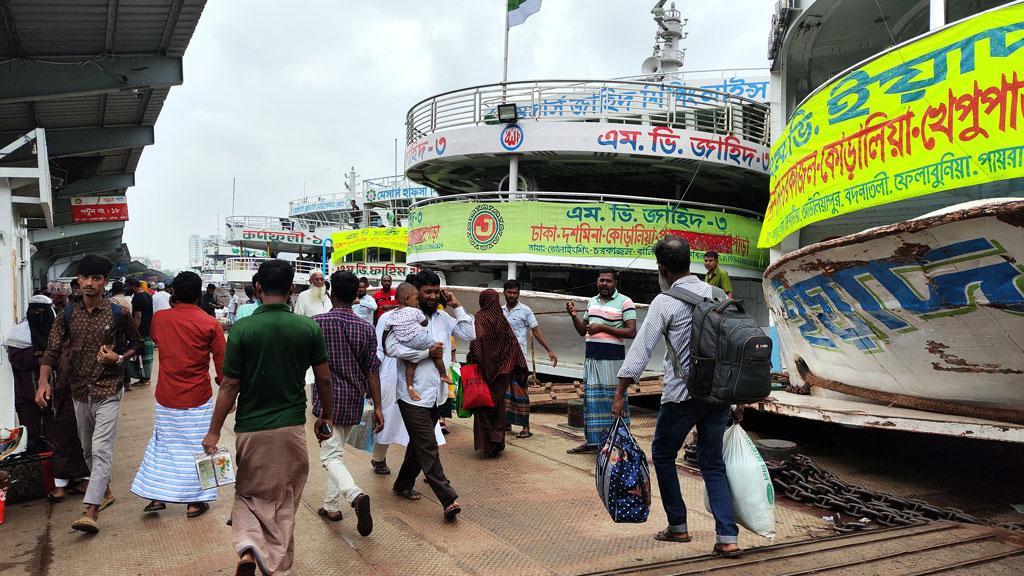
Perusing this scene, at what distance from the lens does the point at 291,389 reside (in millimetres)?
3260

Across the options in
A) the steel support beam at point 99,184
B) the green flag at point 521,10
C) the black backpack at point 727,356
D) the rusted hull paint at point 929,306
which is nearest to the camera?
the black backpack at point 727,356

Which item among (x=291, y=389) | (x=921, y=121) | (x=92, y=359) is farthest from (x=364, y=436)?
(x=921, y=121)

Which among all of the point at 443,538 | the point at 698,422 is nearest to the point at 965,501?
the point at 698,422

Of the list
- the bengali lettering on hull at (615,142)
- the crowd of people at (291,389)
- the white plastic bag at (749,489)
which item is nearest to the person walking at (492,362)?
the crowd of people at (291,389)

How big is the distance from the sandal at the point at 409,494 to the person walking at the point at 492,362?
132 centimetres

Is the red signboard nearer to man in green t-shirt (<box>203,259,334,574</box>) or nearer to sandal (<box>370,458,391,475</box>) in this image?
sandal (<box>370,458,391,475</box>)

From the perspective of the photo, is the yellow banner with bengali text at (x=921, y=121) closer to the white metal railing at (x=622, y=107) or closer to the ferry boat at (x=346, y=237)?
the white metal railing at (x=622, y=107)

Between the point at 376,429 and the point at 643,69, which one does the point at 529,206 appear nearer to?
the point at 643,69

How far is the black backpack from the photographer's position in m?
3.32

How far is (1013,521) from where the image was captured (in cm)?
444

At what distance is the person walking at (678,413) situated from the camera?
11.7ft

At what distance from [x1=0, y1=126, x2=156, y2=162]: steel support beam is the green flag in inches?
299

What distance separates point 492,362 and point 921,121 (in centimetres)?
416

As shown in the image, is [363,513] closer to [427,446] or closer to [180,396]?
[427,446]
